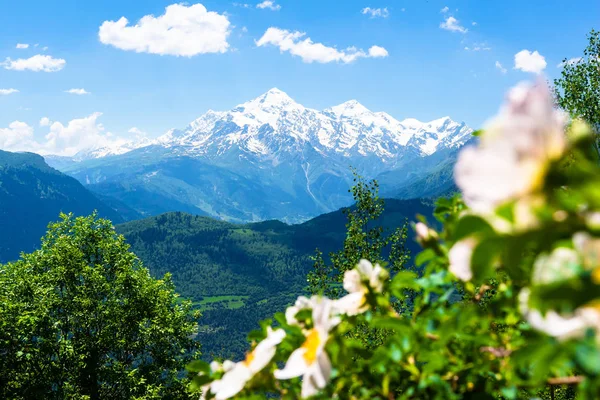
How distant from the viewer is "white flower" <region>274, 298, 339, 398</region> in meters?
1.62

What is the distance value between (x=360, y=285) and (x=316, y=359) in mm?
829

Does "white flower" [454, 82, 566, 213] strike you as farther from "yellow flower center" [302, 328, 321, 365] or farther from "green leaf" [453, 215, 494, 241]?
"yellow flower center" [302, 328, 321, 365]

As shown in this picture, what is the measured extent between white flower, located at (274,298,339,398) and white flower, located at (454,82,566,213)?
83 cm

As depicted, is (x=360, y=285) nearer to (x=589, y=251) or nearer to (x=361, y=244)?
(x=589, y=251)

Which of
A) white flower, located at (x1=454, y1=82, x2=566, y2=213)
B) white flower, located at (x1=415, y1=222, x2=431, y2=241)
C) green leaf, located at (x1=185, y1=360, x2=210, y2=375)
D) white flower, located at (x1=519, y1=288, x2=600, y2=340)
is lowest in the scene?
green leaf, located at (x1=185, y1=360, x2=210, y2=375)

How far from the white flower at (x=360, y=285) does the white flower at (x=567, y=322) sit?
Result: 109cm

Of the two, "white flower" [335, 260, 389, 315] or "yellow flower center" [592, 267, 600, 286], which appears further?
"white flower" [335, 260, 389, 315]

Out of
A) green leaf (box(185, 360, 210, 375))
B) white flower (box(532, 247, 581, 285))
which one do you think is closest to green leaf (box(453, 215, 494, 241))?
white flower (box(532, 247, 581, 285))

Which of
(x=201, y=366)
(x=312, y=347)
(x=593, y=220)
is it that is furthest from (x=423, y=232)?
(x=201, y=366)

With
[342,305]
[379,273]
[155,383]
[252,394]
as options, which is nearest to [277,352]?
[252,394]

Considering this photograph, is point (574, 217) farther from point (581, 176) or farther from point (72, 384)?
point (72, 384)

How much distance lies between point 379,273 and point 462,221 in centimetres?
147

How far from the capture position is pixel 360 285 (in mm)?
2418

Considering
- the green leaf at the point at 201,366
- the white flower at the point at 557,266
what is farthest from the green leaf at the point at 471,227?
the green leaf at the point at 201,366
